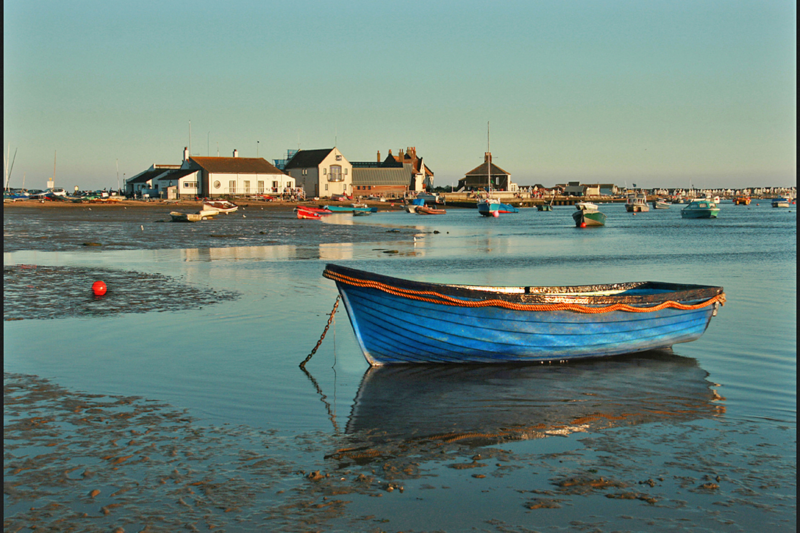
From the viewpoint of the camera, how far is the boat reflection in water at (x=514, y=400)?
319 inches

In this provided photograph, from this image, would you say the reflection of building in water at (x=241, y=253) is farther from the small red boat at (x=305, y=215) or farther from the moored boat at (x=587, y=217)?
the moored boat at (x=587, y=217)

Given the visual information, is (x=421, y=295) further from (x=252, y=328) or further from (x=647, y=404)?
(x=252, y=328)

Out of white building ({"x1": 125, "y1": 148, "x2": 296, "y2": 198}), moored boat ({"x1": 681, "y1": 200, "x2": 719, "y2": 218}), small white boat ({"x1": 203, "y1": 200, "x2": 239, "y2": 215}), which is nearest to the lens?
small white boat ({"x1": 203, "y1": 200, "x2": 239, "y2": 215})

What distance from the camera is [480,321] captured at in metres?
10.9

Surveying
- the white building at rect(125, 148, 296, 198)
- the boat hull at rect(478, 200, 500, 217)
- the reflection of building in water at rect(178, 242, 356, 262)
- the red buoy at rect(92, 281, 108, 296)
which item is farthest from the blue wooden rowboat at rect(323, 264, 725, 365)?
the white building at rect(125, 148, 296, 198)

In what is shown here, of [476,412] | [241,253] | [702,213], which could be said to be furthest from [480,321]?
[702,213]

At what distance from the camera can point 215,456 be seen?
7.16 m

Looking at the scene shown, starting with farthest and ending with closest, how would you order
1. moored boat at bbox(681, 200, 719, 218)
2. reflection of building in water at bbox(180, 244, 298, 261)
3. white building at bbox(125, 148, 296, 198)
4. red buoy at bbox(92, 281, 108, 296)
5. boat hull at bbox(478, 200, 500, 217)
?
white building at bbox(125, 148, 296, 198), moored boat at bbox(681, 200, 719, 218), boat hull at bbox(478, 200, 500, 217), reflection of building in water at bbox(180, 244, 298, 261), red buoy at bbox(92, 281, 108, 296)

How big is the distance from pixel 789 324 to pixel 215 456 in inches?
521

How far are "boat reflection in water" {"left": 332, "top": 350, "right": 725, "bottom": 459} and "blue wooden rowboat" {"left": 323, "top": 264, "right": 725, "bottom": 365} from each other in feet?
0.84

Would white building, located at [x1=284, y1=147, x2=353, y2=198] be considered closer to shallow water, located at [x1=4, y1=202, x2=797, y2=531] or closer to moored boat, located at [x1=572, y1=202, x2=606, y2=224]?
moored boat, located at [x1=572, y1=202, x2=606, y2=224]

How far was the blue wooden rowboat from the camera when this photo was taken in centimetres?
1075

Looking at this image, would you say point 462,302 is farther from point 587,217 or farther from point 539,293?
point 587,217

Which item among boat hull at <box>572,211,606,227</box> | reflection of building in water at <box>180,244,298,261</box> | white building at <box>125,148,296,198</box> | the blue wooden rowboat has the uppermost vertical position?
white building at <box>125,148,296,198</box>
